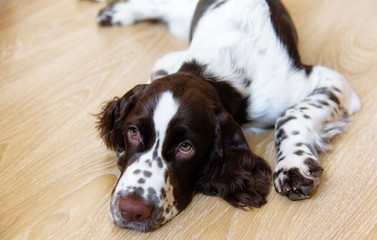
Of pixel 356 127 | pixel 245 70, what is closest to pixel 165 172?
pixel 245 70

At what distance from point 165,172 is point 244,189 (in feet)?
1.41

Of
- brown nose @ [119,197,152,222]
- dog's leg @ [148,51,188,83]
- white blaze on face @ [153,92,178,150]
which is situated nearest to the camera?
brown nose @ [119,197,152,222]

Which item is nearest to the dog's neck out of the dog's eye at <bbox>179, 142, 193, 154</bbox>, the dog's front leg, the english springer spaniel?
the english springer spaniel

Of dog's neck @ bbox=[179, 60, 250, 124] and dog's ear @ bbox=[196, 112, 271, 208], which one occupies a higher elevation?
dog's neck @ bbox=[179, 60, 250, 124]

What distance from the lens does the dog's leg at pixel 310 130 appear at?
2020 millimetres

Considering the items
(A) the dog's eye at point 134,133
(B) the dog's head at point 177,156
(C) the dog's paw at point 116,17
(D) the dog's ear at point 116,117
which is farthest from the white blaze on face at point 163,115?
(C) the dog's paw at point 116,17

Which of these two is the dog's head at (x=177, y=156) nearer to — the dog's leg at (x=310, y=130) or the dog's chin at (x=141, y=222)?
the dog's chin at (x=141, y=222)

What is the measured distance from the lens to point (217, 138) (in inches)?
80.0

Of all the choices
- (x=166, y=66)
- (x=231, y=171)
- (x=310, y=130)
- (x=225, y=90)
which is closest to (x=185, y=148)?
(x=231, y=171)

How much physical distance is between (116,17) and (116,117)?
77.4 inches

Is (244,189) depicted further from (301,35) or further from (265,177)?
(301,35)

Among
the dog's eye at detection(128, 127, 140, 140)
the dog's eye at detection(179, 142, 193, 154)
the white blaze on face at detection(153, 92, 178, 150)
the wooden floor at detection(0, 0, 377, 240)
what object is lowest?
the wooden floor at detection(0, 0, 377, 240)

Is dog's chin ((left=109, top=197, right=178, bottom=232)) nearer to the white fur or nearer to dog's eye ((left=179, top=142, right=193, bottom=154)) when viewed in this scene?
dog's eye ((left=179, top=142, right=193, bottom=154))

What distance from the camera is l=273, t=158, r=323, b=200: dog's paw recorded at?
6.52ft
